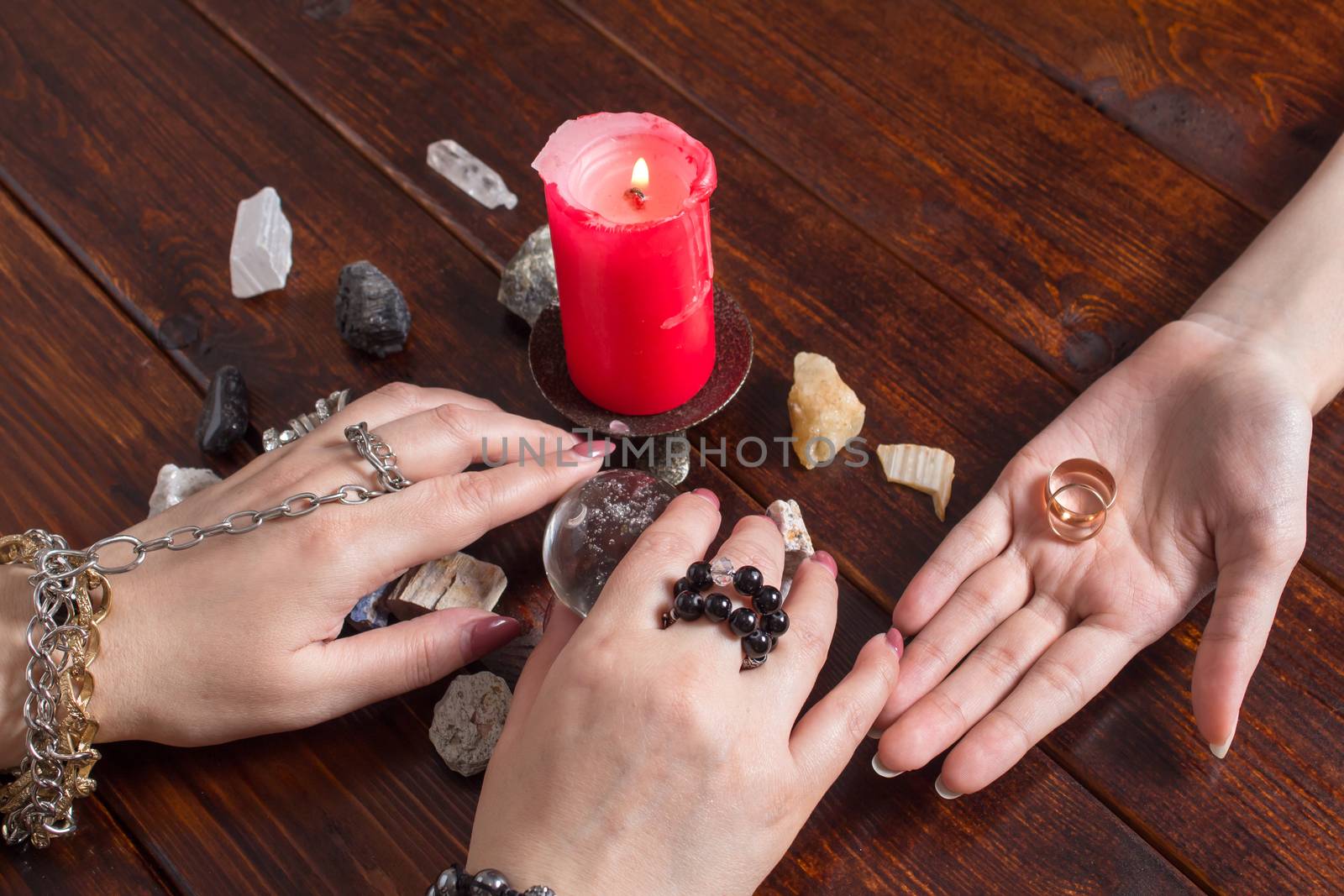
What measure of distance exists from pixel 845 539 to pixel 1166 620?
27 centimetres

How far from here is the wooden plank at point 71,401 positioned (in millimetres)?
999

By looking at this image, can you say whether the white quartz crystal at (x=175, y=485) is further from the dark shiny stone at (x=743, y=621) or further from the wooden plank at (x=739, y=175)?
the dark shiny stone at (x=743, y=621)

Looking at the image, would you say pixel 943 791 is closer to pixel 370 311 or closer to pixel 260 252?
pixel 370 311

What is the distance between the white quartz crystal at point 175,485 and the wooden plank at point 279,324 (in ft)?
0.31

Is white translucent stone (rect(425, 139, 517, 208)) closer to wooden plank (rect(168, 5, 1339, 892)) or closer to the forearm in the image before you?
wooden plank (rect(168, 5, 1339, 892))

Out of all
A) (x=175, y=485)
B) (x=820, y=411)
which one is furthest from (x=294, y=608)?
(x=820, y=411)

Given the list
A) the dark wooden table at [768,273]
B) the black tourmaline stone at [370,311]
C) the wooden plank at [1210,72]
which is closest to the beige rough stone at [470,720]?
the dark wooden table at [768,273]

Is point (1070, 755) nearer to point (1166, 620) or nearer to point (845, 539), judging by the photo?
point (1166, 620)

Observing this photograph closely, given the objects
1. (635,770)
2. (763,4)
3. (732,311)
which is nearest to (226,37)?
(763,4)

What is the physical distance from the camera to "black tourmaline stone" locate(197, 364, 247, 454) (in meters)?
1.01

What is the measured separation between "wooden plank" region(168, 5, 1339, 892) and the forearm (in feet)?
0.32

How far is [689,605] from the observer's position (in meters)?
0.73

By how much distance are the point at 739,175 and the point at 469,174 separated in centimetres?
30

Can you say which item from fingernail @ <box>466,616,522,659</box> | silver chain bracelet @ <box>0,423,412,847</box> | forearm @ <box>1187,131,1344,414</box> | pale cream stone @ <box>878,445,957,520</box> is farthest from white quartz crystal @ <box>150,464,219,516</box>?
forearm @ <box>1187,131,1344,414</box>
